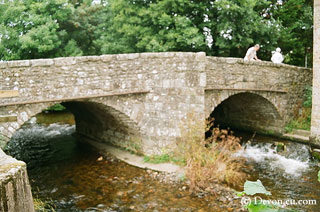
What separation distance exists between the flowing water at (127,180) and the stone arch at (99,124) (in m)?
0.75

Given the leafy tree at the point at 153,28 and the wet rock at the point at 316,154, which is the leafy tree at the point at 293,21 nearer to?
the leafy tree at the point at 153,28

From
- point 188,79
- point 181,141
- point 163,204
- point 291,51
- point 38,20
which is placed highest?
point 38,20

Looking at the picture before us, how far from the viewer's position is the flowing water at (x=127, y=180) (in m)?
5.35

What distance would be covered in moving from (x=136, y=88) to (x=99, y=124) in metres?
3.20

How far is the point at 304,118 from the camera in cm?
1052

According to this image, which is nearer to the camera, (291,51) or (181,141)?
(181,141)

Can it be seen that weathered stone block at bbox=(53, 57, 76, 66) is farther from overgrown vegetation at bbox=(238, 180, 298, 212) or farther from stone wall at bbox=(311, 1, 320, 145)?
stone wall at bbox=(311, 1, 320, 145)

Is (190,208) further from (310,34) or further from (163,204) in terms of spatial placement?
(310,34)

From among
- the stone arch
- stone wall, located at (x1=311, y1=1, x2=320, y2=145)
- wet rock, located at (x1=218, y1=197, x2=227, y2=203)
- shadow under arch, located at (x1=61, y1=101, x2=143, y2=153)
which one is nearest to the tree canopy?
stone wall, located at (x1=311, y1=1, x2=320, y2=145)

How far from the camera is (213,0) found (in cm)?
1113

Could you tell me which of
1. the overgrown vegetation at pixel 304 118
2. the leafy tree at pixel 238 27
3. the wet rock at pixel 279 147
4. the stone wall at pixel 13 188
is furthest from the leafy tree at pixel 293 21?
the stone wall at pixel 13 188

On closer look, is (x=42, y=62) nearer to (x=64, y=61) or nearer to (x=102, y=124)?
(x=64, y=61)

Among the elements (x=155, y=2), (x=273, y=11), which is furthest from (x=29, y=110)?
(x=273, y=11)

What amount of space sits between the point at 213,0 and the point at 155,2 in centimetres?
260
